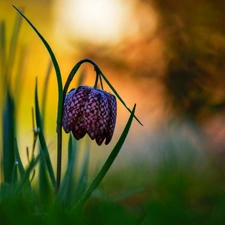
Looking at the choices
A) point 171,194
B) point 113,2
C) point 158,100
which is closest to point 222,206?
point 171,194

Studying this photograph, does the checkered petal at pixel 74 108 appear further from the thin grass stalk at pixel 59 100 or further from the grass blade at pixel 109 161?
the grass blade at pixel 109 161

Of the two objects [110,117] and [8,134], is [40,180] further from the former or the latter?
[110,117]

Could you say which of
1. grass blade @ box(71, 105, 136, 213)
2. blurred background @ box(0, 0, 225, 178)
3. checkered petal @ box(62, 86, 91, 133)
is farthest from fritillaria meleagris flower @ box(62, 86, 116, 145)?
blurred background @ box(0, 0, 225, 178)

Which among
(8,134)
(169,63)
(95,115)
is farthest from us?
(169,63)

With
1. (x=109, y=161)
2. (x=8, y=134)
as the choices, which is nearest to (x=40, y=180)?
(x=8, y=134)

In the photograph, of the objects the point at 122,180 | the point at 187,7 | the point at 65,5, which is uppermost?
the point at 65,5

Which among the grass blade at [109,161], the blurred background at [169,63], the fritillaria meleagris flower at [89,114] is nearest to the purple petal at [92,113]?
the fritillaria meleagris flower at [89,114]

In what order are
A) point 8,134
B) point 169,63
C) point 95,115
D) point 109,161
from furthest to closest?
point 169,63 < point 8,134 < point 95,115 < point 109,161

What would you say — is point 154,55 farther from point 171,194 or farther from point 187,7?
point 171,194

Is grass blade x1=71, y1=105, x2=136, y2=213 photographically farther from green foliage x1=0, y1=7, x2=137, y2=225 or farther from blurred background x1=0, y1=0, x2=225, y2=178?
blurred background x1=0, y1=0, x2=225, y2=178
